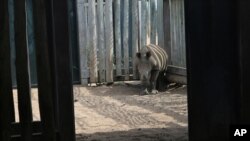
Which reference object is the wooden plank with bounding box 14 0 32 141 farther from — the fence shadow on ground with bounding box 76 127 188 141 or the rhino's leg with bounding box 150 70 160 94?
the rhino's leg with bounding box 150 70 160 94

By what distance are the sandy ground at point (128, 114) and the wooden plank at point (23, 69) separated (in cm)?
173

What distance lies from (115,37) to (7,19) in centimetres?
892

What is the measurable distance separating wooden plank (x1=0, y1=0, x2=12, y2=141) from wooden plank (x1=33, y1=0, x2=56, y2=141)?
0.82 ft

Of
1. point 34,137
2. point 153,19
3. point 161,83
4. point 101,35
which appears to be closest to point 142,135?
point 34,137

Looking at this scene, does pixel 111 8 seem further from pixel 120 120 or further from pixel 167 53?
pixel 120 120

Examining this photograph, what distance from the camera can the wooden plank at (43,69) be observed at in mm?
4363

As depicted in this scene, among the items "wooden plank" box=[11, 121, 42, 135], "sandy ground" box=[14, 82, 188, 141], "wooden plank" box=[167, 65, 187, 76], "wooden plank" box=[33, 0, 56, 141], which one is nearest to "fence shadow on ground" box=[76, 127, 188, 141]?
"sandy ground" box=[14, 82, 188, 141]

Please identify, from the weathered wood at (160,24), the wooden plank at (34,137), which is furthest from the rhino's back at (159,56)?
the wooden plank at (34,137)

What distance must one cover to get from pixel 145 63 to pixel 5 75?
7447 mm

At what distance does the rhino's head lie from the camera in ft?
37.9

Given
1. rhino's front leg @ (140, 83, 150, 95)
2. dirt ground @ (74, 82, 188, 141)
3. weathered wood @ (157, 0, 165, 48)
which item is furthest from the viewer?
weathered wood @ (157, 0, 165, 48)

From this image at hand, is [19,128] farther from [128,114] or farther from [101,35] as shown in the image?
[101,35]

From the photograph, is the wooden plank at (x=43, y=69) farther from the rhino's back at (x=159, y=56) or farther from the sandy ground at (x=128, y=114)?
the rhino's back at (x=159, y=56)

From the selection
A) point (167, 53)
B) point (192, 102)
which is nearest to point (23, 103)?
point (192, 102)
